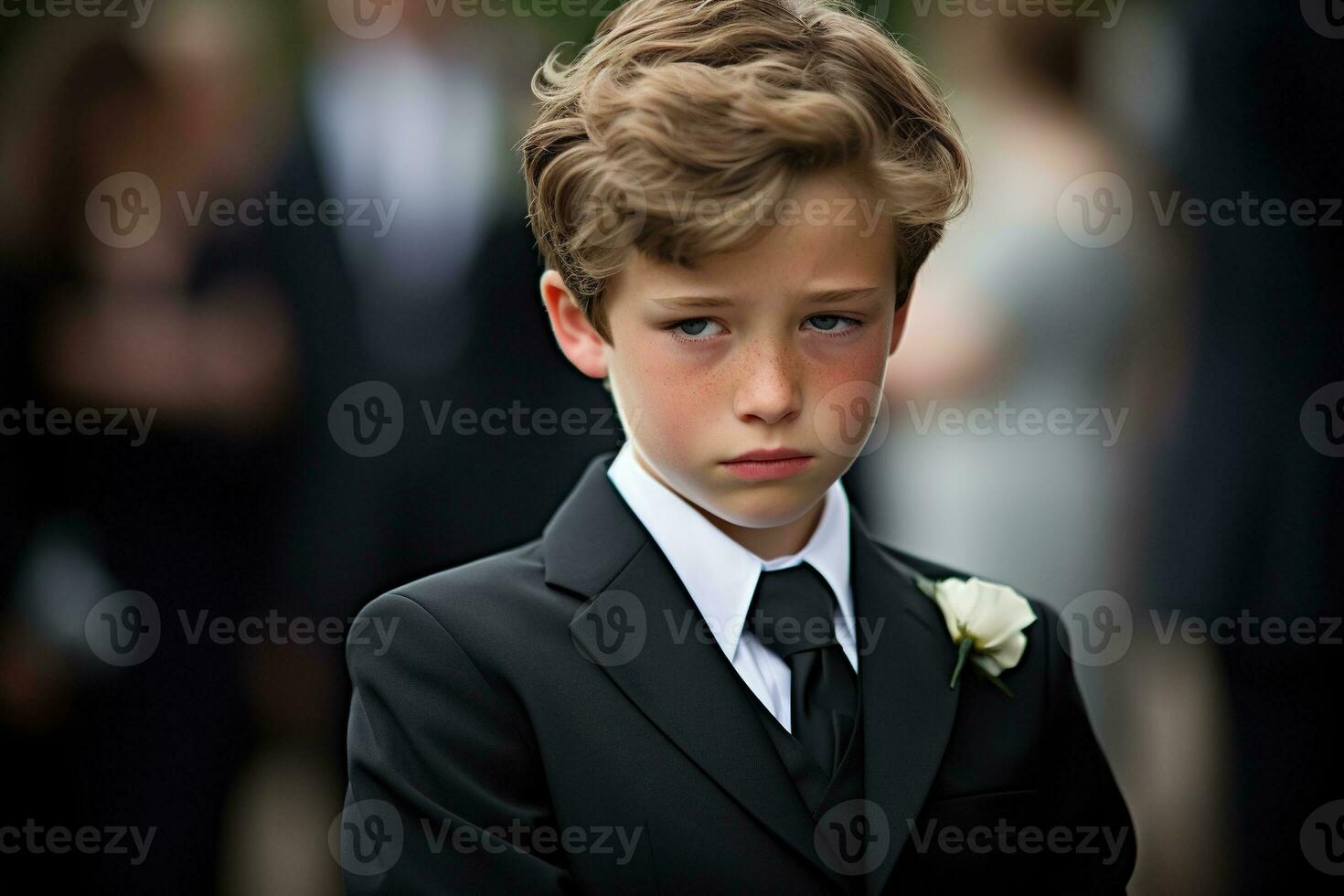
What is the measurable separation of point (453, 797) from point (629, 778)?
0.61 ft

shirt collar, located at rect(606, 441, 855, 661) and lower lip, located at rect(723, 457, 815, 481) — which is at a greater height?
lower lip, located at rect(723, 457, 815, 481)

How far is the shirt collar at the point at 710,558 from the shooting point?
156 centimetres

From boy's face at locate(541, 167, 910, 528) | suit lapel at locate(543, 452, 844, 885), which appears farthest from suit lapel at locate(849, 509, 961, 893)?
boy's face at locate(541, 167, 910, 528)

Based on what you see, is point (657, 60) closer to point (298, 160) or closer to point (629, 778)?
point (629, 778)

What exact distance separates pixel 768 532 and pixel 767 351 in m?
0.29

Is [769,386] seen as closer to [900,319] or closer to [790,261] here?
[790,261]

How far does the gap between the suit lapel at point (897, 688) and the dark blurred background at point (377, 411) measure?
3.76 feet

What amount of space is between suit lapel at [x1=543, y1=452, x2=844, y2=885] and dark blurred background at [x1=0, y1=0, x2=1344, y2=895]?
119cm

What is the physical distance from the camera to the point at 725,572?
1.56 m

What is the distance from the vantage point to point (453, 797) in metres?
1.44

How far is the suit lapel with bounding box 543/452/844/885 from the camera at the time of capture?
1475mm

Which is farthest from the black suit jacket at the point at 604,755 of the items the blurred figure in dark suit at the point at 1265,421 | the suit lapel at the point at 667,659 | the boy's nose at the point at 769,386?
the blurred figure in dark suit at the point at 1265,421

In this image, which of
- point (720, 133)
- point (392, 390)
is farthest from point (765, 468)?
point (392, 390)

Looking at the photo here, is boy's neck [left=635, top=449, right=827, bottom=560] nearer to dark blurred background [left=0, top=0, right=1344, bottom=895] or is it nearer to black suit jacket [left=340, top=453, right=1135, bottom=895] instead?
black suit jacket [left=340, top=453, right=1135, bottom=895]
